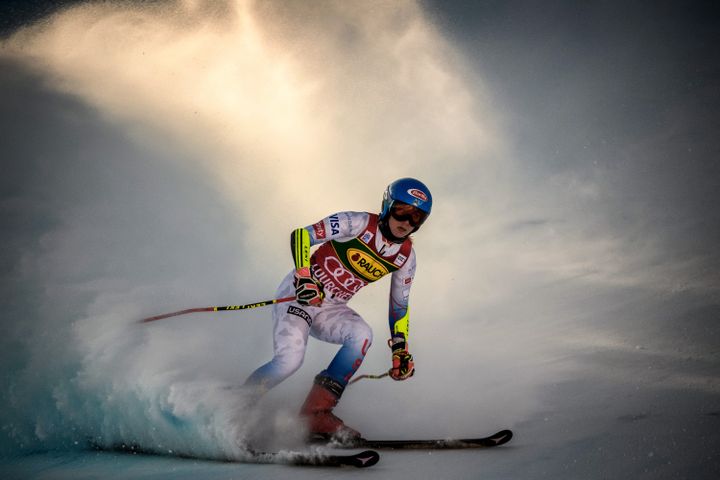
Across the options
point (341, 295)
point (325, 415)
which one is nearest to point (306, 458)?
point (325, 415)

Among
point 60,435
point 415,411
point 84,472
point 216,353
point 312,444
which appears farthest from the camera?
point 216,353

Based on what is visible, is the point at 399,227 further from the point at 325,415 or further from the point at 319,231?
the point at 325,415

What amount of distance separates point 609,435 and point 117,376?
4581 mm

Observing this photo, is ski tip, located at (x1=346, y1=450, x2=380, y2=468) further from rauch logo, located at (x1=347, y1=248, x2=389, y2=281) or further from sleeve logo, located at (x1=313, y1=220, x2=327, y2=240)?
sleeve logo, located at (x1=313, y1=220, x2=327, y2=240)

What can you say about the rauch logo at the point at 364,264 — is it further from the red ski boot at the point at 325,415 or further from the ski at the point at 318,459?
the ski at the point at 318,459

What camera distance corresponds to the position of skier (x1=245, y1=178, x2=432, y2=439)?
14.3ft

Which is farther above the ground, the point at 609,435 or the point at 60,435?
the point at 609,435

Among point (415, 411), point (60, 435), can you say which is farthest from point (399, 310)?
point (60, 435)

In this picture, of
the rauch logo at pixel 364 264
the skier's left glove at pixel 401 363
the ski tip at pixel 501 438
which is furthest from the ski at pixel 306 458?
the rauch logo at pixel 364 264

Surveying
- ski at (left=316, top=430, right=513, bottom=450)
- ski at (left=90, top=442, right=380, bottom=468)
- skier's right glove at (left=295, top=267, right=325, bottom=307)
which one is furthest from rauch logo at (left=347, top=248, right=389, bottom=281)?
ski at (left=90, top=442, right=380, bottom=468)

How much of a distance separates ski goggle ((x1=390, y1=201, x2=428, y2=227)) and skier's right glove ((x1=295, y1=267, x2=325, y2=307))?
946 millimetres

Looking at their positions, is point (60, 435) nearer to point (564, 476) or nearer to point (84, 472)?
point (84, 472)

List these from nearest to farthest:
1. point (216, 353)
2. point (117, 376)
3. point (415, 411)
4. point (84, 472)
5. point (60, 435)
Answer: point (84, 472)
point (60, 435)
point (117, 376)
point (415, 411)
point (216, 353)

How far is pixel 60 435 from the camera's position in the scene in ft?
15.0
